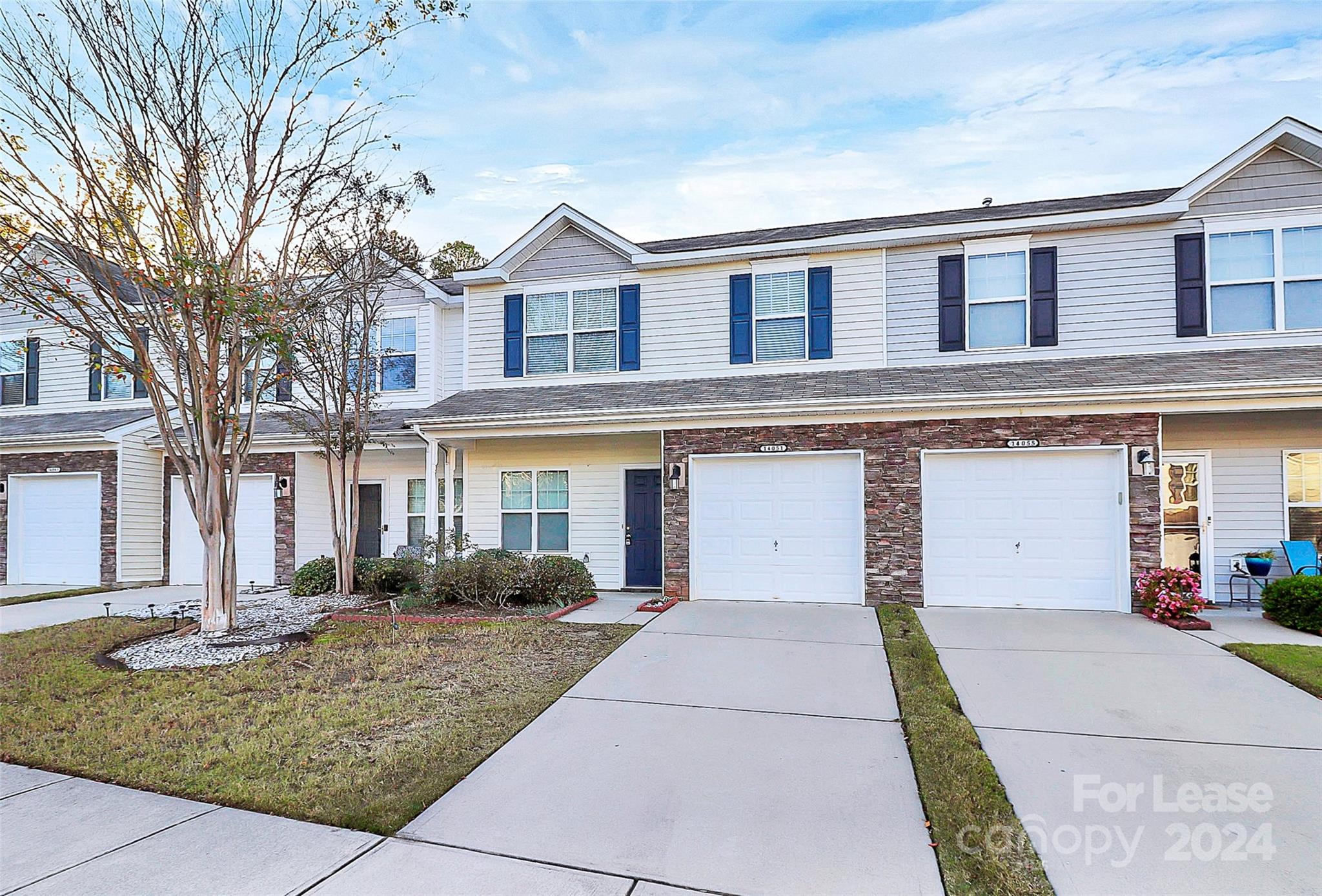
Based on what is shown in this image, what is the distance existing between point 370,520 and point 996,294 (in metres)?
12.1

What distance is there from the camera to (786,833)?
354 cm

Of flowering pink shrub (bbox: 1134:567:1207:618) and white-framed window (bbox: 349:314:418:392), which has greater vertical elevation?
white-framed window (bbox: 349:314:418:392)

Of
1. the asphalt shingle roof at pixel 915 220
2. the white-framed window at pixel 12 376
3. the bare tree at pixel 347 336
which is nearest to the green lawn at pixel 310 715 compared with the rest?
the bare tree at pixel 347 336

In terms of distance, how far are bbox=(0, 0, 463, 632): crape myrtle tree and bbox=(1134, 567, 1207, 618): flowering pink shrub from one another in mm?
10858

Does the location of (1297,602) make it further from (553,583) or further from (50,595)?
(50,595)

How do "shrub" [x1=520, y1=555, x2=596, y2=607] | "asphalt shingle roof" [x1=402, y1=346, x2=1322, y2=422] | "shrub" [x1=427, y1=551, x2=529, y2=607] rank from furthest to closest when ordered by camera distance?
"shrub" [x1=520, y1=555, x2=596, y2=607] → "shrub" [x1=427, y1=551, x2=529, y2=607] → "asphalt shingle roof" [x1=402, y1=346, x2=1322, y2=422]

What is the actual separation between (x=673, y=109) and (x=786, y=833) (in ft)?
39.2

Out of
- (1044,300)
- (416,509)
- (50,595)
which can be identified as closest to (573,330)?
(416,509)

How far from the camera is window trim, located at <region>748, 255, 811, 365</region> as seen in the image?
1119cm

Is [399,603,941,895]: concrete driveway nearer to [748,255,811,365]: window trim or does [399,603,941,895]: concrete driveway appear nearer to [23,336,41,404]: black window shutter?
[748,255,811,365]: window trim

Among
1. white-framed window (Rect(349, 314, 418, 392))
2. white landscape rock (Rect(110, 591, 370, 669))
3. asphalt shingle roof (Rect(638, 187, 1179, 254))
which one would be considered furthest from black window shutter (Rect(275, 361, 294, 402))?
asphalt shingle roof (Rect(638, 187, 1179, 254))

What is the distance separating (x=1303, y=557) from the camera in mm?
9055

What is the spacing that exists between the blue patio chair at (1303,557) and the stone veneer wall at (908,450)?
2.10m

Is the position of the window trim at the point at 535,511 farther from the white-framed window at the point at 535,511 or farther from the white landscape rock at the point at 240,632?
the white landscape rock at the point at 240,632
